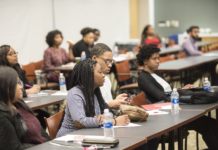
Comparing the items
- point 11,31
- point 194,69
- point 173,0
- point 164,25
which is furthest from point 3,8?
point 173,0

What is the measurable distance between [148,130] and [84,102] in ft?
1.76

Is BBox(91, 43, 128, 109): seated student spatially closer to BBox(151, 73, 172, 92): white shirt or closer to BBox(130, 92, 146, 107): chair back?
BBox(130, 92, 146, 107): chair back

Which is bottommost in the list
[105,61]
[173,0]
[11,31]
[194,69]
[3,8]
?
[194,69]

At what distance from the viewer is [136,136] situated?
80.4 inches

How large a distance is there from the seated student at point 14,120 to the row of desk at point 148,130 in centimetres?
22

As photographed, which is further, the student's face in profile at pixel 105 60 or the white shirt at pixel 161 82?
the white shirt at pixel 161 82

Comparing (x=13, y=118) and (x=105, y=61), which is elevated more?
(x=105, y=61)

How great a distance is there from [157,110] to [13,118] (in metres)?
1.30

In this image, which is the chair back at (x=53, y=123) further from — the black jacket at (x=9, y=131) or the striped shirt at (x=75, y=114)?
the black jacket at (x=9, y=131)

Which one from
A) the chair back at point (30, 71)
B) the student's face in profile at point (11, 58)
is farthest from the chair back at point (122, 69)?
the student's face in profile at point (11, 58)

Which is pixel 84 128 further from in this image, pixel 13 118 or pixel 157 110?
pixel 157 110

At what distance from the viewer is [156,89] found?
3.42 m

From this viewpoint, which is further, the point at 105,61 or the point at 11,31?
the point at 11,31

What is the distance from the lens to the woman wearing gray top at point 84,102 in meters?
2.28
